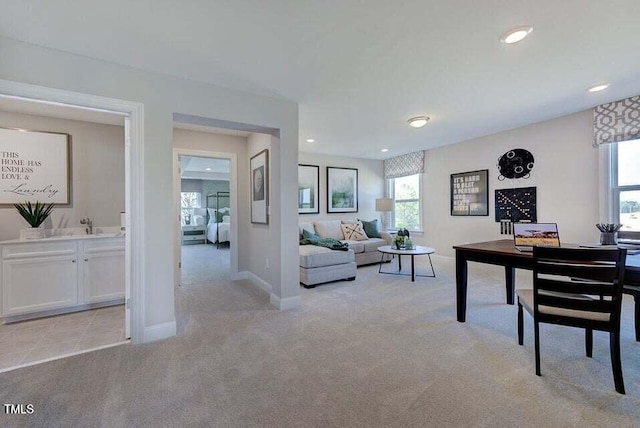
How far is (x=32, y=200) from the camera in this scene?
10.3ft

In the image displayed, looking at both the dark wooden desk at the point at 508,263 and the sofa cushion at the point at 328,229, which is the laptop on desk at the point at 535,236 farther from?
the sofa cushion at the point at 328,229

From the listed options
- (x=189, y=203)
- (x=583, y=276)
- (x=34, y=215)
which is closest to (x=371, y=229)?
(x=583, y=276)

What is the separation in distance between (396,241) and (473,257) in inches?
77.9

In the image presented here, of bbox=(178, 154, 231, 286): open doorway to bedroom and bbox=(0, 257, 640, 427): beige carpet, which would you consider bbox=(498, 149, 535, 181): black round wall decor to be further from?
bbox=(178, 154, 231, 286): open doorway to bedroom

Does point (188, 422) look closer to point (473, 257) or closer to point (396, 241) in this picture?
point (473, 257)

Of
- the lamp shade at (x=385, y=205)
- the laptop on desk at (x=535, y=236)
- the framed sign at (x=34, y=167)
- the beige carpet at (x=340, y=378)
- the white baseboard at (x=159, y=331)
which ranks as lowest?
the beige carpet at (x=340, y=378)

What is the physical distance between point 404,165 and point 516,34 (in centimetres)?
459

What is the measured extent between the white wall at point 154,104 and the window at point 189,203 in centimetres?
780

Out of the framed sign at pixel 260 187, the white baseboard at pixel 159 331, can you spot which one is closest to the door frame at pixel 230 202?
the framed sign at pixel 260 187

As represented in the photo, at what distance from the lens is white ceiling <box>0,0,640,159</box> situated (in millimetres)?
1671

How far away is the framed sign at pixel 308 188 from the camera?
227 inches

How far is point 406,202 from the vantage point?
21.7 ft

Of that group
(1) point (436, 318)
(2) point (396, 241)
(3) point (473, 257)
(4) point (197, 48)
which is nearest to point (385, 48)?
(4) point (197, 48)

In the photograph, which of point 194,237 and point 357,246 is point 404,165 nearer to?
point 357,246
